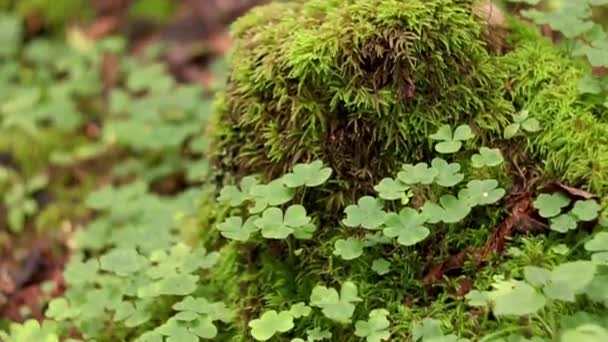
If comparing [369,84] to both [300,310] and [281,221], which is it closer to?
[281,221]

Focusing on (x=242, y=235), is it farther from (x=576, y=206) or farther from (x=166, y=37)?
(x=166, y=37)

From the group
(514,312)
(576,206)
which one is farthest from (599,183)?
(514,312)

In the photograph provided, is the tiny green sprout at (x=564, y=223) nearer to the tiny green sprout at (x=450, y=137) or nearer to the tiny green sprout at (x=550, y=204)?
the tiny green sprout at (x=550, y=204)

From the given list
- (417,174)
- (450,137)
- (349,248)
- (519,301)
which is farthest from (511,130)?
(519,301)

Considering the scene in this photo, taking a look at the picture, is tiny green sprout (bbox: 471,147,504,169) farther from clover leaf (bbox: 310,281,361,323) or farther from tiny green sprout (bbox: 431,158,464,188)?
clover leaf (bbox: 310,281,361,323)

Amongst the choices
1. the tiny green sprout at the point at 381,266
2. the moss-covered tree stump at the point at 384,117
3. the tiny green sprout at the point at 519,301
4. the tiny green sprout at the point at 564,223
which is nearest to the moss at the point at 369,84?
the moss-covered tree stump at the point at 384,117

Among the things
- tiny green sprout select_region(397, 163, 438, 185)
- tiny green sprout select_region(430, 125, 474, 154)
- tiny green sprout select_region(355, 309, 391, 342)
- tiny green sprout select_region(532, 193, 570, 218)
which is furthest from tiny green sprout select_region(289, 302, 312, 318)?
tiny green sprout select_region(532, 193, 570, 218)
